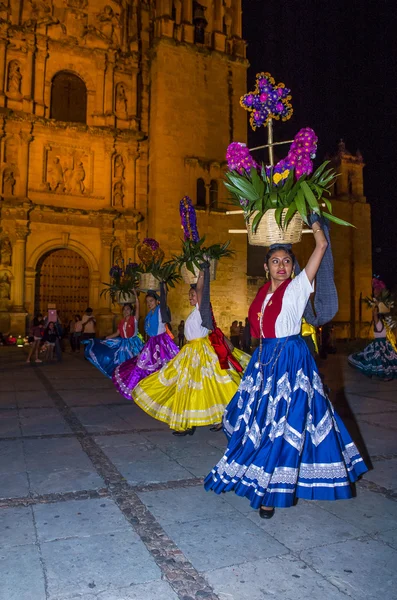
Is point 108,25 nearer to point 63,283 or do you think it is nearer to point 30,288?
point 63,283

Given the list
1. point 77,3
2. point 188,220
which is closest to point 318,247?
point 188,220

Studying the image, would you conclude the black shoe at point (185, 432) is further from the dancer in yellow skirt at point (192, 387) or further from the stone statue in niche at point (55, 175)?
the stone statue in niche at point (55, 175)

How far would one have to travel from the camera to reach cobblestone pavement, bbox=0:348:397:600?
7.34 feet

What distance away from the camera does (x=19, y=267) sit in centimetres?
1969

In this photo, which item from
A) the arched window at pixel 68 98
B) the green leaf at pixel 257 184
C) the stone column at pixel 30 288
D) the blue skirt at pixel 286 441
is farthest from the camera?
the arched window at pixel 68 98

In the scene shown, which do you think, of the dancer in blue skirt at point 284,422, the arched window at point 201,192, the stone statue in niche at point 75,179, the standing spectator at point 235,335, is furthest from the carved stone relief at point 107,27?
the dancer in blue skirt at point 284,422

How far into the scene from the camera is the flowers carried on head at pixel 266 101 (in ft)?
12.5

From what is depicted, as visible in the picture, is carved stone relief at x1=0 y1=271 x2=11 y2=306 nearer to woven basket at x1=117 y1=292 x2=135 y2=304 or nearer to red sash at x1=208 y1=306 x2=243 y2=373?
woven basket at x1=117 y1=292 x2=135 y2=304

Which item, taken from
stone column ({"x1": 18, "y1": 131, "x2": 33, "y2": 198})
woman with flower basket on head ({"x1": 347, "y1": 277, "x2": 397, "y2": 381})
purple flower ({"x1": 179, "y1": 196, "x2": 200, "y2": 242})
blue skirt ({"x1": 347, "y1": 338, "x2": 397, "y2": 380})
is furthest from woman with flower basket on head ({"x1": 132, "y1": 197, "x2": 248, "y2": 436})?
stone column ({"x1": 18, "y1": 131, "x2": 33, "y2": 198})

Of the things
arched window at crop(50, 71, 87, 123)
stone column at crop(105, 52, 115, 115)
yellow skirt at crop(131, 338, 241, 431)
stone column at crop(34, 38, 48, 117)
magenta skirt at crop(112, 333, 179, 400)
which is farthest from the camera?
stone column at crop(105, 52, 115, 115)

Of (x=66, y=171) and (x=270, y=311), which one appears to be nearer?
(x=270, y=311)

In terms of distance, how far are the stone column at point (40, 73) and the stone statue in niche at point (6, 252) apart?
5914 mm

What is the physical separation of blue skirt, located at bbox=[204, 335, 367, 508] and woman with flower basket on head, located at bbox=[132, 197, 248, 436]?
197cm

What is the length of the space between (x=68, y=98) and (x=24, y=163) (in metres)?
3.97
